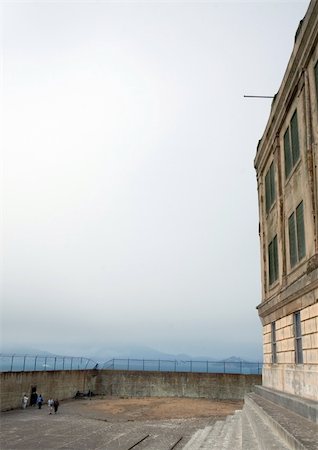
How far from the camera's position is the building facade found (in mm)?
15711

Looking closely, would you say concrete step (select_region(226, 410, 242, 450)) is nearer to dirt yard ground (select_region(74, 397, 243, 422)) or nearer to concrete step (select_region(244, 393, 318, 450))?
concrete step (select_region(244, 393, 318, 450))

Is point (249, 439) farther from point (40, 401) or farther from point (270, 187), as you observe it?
point (40, 401)

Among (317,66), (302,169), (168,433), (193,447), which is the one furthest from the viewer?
(168,433)

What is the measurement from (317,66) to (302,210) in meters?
5.65

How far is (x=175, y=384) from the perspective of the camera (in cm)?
5044

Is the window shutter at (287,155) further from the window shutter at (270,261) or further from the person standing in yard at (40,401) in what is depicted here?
the person standing in yard at (40,401)

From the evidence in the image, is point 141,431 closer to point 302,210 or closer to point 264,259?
point 264,259

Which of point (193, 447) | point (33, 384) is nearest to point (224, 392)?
point (33, 384)

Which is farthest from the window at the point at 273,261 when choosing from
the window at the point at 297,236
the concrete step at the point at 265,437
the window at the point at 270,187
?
the concrete step at the point at 265,437

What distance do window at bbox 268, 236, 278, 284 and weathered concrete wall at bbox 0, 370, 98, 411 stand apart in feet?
83.8

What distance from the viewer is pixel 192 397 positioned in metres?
49.0

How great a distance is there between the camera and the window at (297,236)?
17.8 m

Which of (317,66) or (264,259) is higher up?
(317,66)

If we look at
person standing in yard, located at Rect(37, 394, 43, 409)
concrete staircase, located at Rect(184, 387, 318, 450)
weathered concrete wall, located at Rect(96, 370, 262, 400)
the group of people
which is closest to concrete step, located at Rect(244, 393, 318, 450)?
concrete staircase, located at Rect(184, 387, 318, 450)
